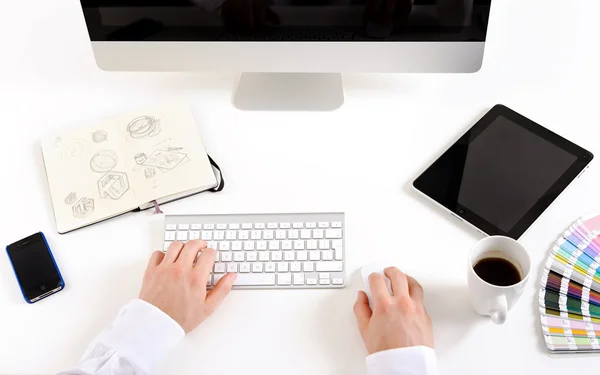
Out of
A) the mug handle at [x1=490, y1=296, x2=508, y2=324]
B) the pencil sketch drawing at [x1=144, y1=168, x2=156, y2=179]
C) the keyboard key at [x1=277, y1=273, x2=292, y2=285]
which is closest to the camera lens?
the mug handle at [x1=490, y1=296, x2=508, y2=324]

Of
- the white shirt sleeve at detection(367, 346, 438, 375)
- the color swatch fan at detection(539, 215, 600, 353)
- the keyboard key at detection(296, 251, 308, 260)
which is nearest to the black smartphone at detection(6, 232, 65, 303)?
the keyboard key at detection(296, 251, 308, 260)

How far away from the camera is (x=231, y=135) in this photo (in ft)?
3.21

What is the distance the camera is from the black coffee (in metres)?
0.73

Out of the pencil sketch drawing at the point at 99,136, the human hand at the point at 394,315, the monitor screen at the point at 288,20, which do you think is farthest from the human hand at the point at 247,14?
the human hand at the point at 394,315

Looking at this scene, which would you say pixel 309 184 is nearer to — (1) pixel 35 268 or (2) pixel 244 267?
(2) pixel 244 267

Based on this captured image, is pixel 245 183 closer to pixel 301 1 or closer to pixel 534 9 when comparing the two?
pixel 301 1

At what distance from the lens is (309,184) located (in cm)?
91

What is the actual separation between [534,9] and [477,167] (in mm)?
405

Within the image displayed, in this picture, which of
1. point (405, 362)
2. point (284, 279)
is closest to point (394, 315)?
point (405, 362)

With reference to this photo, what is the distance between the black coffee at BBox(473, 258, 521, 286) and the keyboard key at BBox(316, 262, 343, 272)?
19 centimetres

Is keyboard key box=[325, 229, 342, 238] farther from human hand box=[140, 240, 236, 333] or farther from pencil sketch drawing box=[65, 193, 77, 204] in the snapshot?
pencil sketch drawing box=[65, 193, 77, 204]

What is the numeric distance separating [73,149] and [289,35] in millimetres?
403

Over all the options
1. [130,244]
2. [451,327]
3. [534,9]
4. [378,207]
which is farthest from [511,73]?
[130,244]

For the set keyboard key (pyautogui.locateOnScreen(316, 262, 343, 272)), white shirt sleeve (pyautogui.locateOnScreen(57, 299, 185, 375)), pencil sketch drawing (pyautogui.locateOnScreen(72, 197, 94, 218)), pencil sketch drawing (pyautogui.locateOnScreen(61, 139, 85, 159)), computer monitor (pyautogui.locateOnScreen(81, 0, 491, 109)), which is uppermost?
computer monitor (pyautogui.locateOnScreen(81, 0, 491, 109))
